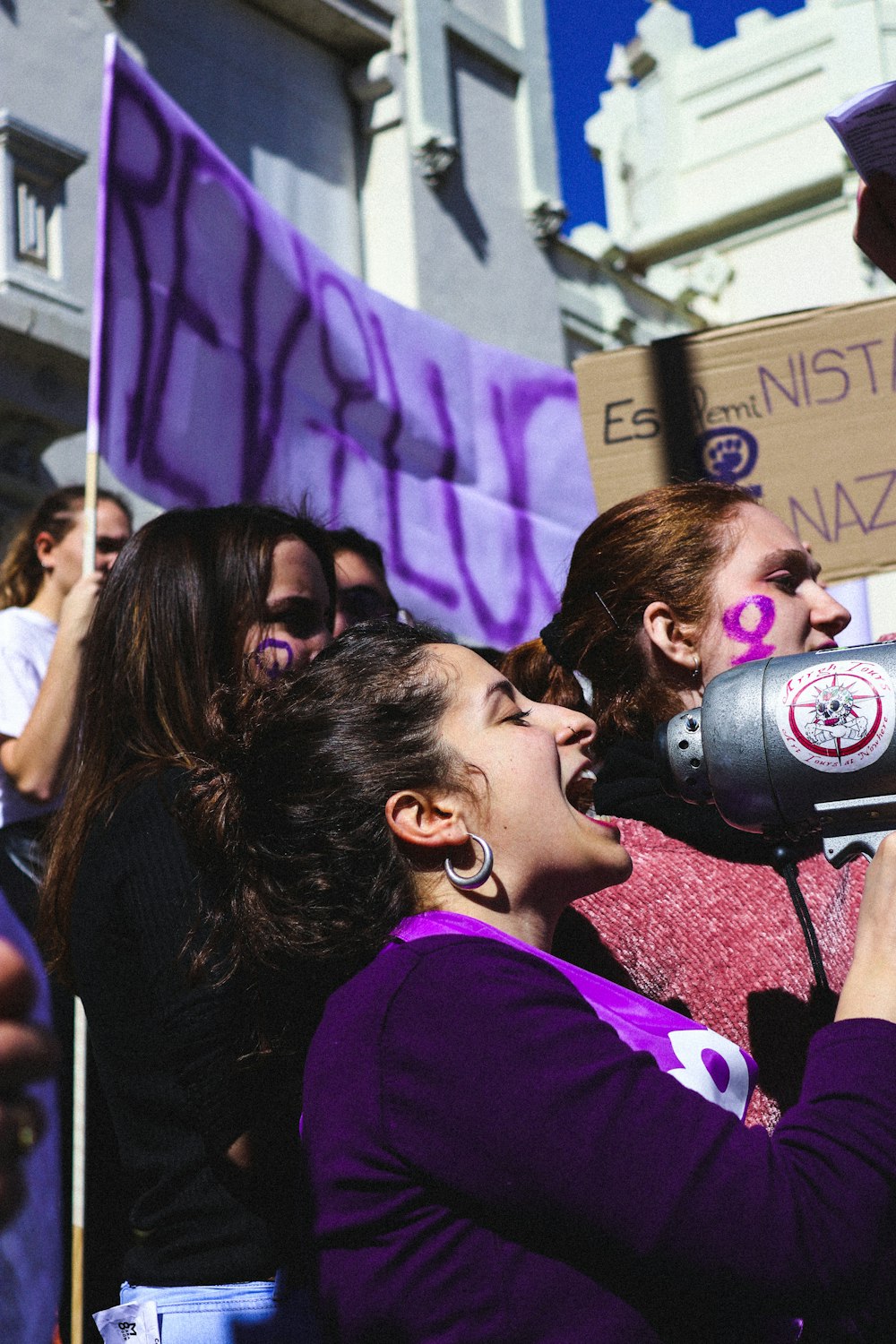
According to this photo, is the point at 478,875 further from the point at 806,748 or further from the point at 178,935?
the point at 178,935

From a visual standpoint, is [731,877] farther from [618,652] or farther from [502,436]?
[502,436]

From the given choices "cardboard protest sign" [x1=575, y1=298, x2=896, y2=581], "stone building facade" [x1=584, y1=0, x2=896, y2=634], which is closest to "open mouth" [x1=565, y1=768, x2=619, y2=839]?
"cardboard protest sign" [x1=575, y1=298, x2=896, y2=581]

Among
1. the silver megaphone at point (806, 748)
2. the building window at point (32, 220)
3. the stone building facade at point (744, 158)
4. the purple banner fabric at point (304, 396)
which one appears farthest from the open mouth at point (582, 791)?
the stone building facade at point (744, 158)

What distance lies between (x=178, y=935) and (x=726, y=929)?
640mm

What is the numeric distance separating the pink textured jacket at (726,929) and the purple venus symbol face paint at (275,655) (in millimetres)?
521

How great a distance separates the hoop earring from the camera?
1.49 m

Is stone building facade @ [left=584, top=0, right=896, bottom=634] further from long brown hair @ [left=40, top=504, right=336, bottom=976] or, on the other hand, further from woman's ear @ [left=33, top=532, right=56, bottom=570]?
long brown hair @ [left=40, top=504, right=336, bottom=976]

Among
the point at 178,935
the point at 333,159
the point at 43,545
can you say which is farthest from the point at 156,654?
the point at 333,159

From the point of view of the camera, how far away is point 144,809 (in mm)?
1978

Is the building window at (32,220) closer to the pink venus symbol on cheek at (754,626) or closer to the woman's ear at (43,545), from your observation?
the woman's ear at (43,545)

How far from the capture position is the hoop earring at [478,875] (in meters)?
1.49

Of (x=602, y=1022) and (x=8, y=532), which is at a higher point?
(x=8, y=532)

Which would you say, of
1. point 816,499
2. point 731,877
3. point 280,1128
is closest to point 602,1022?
point 280,1128

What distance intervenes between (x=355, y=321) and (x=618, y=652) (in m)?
2.32
